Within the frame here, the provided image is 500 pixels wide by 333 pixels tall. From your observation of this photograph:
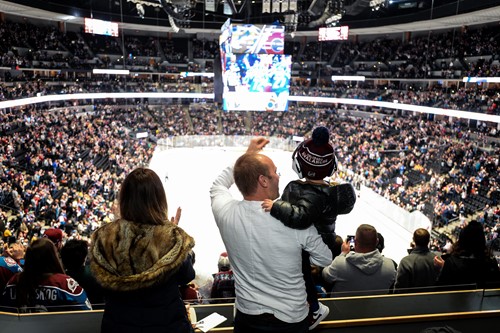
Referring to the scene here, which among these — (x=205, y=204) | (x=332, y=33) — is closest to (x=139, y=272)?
(x=205, y=204)

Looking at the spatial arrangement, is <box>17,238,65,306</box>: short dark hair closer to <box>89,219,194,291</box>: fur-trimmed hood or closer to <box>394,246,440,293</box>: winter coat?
<box>89,219,194,291</box>: fur-trimmed hood

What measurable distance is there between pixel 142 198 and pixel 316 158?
0.89m

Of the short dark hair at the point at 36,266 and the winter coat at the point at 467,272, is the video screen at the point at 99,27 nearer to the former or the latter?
the short dark hair at the point at 36,266

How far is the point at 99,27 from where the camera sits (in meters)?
25.2

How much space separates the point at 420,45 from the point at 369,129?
9.48 metres

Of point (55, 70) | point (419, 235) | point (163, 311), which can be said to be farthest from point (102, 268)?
point (55, 70)

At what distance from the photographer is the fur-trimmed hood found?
164 centimetres

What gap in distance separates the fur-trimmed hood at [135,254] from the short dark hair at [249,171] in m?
0.35

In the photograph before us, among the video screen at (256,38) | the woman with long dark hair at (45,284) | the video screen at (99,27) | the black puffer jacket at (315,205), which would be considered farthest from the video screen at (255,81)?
the black puffer jacket at (315,205)

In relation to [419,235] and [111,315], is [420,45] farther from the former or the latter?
[111,315]

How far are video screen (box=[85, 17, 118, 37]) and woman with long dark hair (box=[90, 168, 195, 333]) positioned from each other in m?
25.9

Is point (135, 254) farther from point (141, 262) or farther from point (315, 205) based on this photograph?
point (315, 205)

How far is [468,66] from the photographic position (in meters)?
25.3

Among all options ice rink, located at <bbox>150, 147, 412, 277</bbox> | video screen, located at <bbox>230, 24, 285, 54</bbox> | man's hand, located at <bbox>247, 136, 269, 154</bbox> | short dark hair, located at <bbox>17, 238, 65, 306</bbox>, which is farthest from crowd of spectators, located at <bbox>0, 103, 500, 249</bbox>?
man's hand, located at <bbox>247, 136, 269, 154</bbox>
